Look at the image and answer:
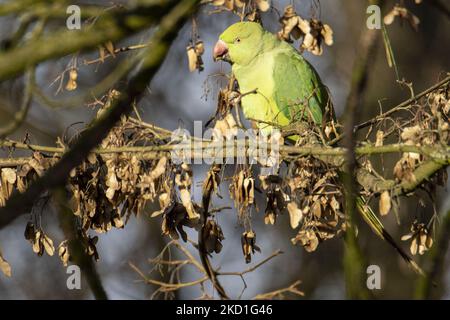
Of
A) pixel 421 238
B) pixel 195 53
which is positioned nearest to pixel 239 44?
pixel 195 53

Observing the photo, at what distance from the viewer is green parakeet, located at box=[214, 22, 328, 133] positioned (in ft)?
17.7

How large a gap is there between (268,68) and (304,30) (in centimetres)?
174

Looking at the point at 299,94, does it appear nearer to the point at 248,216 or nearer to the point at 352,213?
the point at 248,216

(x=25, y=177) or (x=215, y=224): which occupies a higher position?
(x=25, y=177)

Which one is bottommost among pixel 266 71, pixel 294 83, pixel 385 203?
pixel 385 203

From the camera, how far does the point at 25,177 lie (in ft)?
12.6

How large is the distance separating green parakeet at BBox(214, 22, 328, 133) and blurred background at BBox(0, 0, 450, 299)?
9.16 ft

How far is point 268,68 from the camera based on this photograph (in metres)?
5.58

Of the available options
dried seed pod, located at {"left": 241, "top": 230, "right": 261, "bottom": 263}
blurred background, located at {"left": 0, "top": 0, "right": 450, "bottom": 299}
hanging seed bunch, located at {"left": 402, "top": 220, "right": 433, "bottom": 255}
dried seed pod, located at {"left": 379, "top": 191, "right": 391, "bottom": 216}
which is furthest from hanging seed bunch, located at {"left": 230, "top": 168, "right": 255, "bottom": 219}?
blurred background, located at {"left": 0, "top": 0, "right": 450, "bottom": 299}

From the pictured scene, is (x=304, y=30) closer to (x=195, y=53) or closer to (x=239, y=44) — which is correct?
(x=195, y=53)

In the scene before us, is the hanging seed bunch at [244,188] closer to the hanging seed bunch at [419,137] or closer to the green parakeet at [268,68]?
the hanging seed bunch at [419,137]

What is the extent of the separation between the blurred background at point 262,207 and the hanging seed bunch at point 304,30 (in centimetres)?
448

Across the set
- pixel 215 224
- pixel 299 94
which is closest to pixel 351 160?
pixel 215 224
